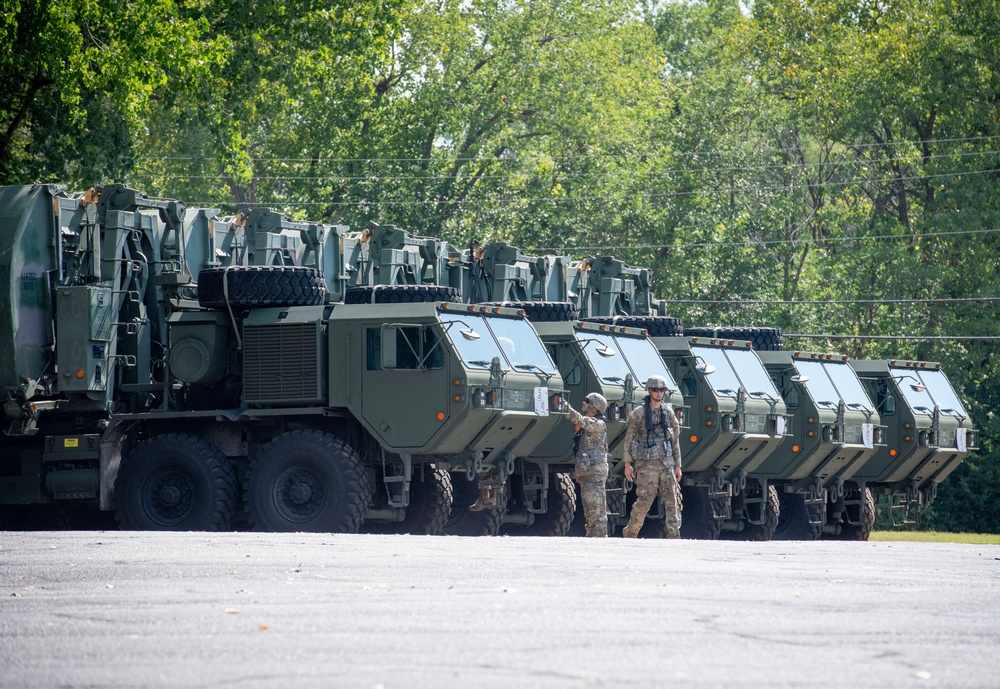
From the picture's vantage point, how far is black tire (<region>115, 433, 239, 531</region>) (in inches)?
748

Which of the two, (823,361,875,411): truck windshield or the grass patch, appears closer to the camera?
(823,361,875,411): truck windshield

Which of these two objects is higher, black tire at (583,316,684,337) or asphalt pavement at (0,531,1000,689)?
black tire at (583,316,684,337)

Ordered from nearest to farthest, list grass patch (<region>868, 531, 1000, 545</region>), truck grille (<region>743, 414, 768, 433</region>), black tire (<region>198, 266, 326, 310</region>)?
black tire (<region>198, 266, 326, 310</region>) < truck grille (<region>743, 414, 768, 433</region>) < grass patch (<region>868, 531, 1000, 545</region>)

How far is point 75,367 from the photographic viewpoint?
1964 cm

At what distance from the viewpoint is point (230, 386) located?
791 inches

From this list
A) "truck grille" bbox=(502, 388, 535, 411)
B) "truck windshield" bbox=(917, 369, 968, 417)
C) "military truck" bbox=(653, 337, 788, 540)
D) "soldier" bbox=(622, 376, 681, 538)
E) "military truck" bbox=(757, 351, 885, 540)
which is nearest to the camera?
"soldier" bbox=(622, 376, 681, 538)

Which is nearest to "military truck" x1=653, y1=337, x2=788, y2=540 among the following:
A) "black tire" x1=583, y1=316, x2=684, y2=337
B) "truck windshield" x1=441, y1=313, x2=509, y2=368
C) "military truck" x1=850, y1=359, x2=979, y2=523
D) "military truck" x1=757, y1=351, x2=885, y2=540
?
"military truck" x1=757, y1=351, x2=885, y2=540

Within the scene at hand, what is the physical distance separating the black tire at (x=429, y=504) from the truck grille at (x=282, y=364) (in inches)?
54.8

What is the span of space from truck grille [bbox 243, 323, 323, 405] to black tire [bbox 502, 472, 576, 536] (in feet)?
11.9

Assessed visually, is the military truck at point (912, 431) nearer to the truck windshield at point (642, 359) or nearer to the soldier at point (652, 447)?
the truck windshield at point (642, 359)

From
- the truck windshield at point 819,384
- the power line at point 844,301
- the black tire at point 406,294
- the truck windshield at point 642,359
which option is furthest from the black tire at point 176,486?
the power line at point 844,301

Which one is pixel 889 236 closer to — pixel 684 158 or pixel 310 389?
pixel 684 158

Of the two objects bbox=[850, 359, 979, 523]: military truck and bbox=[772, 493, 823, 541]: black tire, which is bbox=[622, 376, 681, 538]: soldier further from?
bbox=[850, 359, 979, 523]: military truck

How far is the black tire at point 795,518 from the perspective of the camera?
27.5 metres
